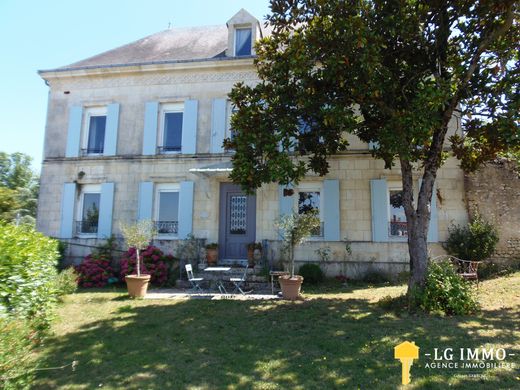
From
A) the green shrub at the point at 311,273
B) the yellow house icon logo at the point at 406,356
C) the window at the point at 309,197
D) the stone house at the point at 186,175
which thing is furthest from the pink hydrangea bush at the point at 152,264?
the yellow house icon logo at the point at 406,356

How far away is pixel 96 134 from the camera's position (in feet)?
39.6

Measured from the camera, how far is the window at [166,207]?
36.4 feet

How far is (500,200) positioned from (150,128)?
10.9 meters

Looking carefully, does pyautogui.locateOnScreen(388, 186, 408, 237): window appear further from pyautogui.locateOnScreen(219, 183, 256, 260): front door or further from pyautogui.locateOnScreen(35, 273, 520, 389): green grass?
pyautogui.locateOnScreen(219, 183, 256, 260): front door

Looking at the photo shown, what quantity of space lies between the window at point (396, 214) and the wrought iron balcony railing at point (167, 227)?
263 inches

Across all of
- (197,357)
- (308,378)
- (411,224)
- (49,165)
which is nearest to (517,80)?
(411,224)

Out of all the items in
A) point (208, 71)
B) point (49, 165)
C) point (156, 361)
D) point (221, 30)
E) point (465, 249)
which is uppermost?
point (221, 30)

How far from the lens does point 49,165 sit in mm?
11758

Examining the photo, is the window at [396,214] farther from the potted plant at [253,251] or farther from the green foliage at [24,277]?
the green foliage at [24,277]

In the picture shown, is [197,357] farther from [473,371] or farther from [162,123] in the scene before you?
[162,123]

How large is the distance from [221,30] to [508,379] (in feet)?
45.0

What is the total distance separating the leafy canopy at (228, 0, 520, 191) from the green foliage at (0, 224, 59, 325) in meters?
3.70

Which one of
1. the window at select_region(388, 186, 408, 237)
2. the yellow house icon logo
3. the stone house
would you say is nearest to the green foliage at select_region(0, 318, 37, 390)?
the yellow house icon logo

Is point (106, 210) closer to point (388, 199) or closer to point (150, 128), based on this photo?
point (150, 128)
